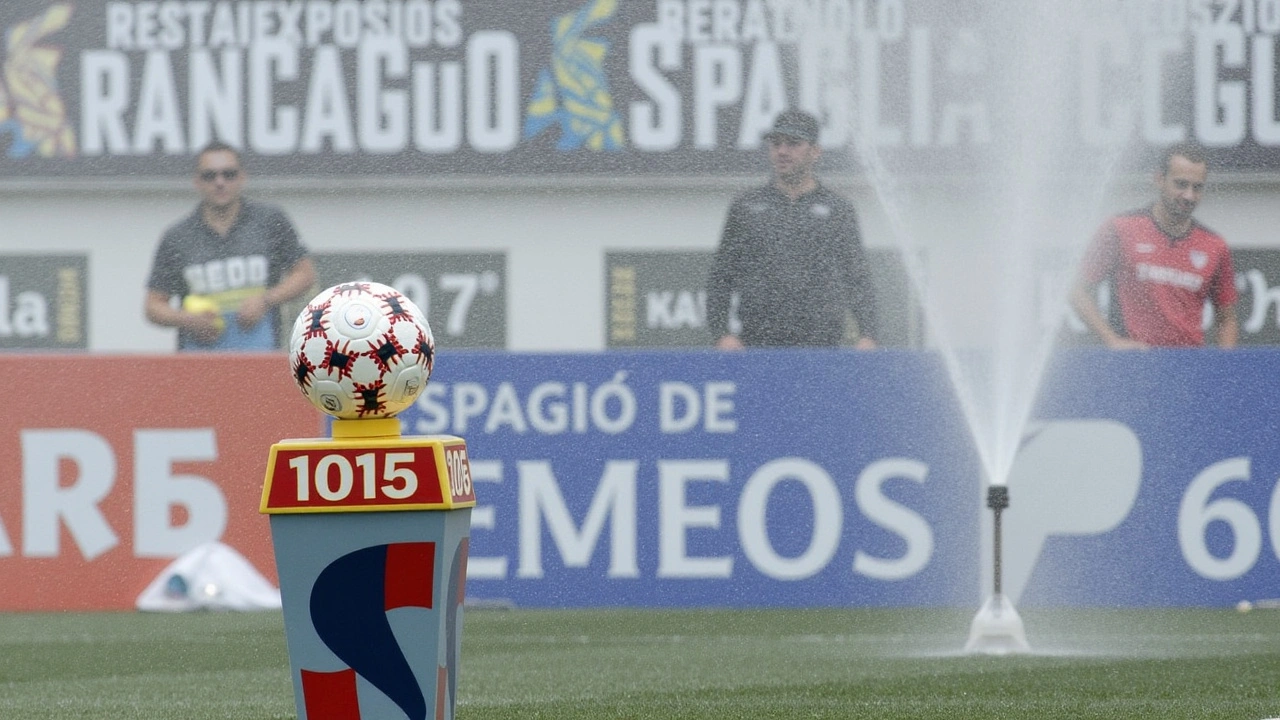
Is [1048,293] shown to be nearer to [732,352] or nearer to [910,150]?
[732,352]

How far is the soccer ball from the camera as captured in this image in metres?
4.35

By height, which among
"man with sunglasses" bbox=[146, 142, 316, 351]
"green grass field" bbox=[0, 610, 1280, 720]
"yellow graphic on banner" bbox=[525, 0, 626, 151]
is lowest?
"green grass field" bbox=[0, 610, 1280, 720]

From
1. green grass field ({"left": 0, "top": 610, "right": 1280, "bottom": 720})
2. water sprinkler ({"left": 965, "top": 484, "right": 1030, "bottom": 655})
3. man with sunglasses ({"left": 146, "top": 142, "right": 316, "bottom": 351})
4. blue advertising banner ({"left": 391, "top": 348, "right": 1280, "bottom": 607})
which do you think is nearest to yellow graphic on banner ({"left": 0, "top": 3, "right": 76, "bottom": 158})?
man with sunglasses ({"left": 146, "top": 142, "right": 316, "bottom": 351})

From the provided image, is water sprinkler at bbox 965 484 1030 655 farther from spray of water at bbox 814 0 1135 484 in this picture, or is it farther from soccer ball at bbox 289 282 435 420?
soccer ball at bbox 289 282 435 420

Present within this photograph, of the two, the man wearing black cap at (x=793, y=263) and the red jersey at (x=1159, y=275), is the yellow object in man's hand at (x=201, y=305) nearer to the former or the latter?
the man wearing black cap at (x=793, y=263)

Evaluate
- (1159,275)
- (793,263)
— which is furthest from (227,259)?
(1159,275)

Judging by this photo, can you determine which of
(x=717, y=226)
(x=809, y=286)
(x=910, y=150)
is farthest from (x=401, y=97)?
(x=809, y=286)

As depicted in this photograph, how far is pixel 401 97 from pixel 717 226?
2.67 m

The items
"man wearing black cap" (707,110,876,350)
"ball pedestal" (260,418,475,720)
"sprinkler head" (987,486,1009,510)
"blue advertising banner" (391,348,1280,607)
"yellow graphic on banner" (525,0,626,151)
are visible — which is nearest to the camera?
"ball pedestal" (260,418,475,720)

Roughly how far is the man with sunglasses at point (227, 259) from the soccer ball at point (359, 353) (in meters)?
6.12

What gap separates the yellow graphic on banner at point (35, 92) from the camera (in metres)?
16.7

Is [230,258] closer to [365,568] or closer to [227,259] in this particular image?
[227,259]

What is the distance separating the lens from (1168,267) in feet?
33.7

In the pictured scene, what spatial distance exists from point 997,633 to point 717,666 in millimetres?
970
